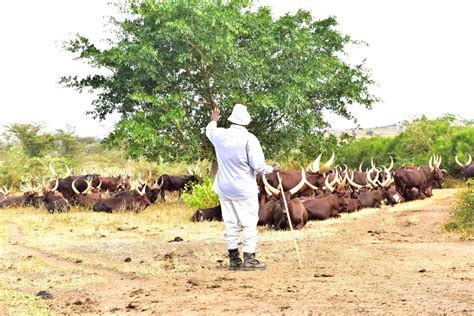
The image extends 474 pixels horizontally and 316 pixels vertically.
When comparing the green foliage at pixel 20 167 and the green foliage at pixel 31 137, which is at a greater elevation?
the green foliage at pixel 31 137

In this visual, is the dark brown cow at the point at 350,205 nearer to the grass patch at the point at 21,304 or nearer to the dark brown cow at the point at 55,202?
the dark brown cow at the point at 55,202

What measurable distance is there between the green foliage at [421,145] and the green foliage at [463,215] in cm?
1480

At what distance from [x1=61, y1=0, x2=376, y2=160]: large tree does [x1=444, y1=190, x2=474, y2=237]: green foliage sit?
758cm

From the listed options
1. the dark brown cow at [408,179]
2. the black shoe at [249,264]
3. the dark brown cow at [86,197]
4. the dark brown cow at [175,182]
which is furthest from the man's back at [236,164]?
the dark brown cow at [175,182]

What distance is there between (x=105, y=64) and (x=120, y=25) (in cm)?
137

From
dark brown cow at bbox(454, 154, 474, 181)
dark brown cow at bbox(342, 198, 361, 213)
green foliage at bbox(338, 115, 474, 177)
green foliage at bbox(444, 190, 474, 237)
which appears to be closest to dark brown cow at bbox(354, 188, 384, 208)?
dark brown cow at bbox(342, 198, 361, 213)

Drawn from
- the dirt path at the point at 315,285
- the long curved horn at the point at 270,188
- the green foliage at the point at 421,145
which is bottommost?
the dirt path at the point at 315,285

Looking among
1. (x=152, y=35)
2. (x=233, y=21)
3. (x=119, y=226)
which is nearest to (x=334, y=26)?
(x=233, y=21)

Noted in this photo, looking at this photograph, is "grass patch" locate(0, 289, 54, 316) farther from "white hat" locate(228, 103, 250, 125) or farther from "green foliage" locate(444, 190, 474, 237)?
"green foliage" locate(444, 190, 474, 237)

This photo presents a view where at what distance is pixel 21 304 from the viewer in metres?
7.03

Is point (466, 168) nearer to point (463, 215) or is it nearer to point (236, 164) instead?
point (463, 215)

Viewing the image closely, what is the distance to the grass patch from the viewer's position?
6633mm

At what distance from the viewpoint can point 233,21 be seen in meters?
19.2

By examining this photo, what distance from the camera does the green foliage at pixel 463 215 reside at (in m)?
12.0
